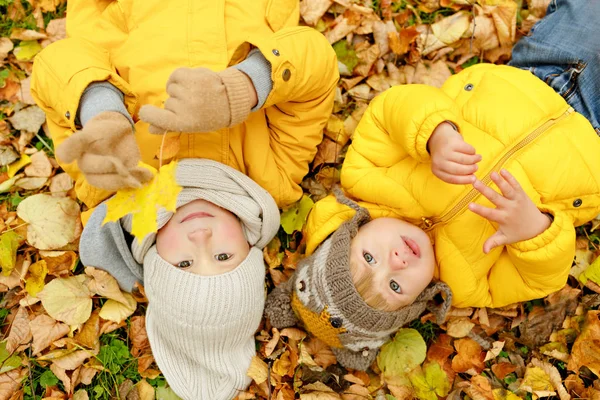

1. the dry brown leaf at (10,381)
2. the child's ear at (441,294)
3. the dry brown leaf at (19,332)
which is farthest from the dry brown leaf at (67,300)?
the child's ear at (441,294)

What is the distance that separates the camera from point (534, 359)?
2.64m

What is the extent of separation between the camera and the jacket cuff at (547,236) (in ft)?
7.13

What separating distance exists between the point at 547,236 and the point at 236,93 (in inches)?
55.4

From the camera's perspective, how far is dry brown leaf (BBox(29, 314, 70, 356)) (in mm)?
2666

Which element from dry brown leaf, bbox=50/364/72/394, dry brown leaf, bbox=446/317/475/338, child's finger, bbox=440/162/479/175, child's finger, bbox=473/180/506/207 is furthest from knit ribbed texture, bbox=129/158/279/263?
dry brown leaf, bbox=446/317/475/338

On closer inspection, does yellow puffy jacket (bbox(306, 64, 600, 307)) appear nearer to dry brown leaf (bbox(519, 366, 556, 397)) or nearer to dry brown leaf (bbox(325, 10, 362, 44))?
dry brown leaf (bbox(519, 366, 556, 397))

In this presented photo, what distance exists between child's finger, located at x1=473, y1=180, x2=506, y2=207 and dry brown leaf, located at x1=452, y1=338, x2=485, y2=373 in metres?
0.95

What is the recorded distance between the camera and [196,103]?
1.94 m

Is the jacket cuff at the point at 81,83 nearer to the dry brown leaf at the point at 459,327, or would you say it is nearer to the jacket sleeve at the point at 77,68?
the jacket sleeve at the point at 77,68

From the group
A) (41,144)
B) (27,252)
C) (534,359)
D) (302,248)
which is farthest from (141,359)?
(534,359)

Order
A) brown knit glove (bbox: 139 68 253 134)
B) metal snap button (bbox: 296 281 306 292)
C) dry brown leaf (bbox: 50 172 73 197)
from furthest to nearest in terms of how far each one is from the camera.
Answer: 1. dry brown leaf (bbox: 50 172 73 197)
2. metal snap button (bbox: 296 281 306 292)
3. brown knit glove (bbox: 139 68 253 134)

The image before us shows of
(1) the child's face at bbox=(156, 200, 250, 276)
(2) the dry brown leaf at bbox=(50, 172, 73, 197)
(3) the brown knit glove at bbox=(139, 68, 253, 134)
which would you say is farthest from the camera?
(2) the dry brown leaf at bbox=(50, 172, 73, 197)

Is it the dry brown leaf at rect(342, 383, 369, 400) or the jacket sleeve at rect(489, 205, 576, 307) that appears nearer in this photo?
the jacket sleeve at rect(489, 205, 576, 307)

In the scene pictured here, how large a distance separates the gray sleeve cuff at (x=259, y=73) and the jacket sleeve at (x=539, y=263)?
4.08ft
